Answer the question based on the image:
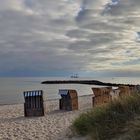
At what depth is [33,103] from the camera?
14.2 m

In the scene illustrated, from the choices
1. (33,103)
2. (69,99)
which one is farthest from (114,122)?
(69,99)

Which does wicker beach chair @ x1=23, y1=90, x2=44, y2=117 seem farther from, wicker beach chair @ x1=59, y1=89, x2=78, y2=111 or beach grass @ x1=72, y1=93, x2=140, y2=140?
beach grass @ x1=72, y1=93, x2=140, y2=140

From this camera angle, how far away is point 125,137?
5766 mm

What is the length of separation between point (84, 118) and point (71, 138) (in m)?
0.53

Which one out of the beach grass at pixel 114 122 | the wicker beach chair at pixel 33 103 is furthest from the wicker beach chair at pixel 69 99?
the beach grass at pixel 114 122

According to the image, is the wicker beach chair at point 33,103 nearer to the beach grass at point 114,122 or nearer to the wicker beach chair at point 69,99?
the wicker beach chair at point 69,99

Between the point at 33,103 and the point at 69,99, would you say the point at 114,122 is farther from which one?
the point at 69,99

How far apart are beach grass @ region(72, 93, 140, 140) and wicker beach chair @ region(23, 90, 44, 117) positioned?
665 centimetres

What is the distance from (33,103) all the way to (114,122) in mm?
8036

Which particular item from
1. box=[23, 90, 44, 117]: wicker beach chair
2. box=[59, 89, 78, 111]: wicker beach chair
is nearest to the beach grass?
box=[23, 90, 44, 117]: wicker beach chair

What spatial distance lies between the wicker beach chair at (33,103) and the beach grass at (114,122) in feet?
21.8

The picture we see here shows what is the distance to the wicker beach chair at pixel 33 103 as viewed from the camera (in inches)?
553

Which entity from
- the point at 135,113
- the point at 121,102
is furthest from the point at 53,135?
the point at 135,113

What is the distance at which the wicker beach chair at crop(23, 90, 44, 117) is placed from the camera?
14.1 metres
